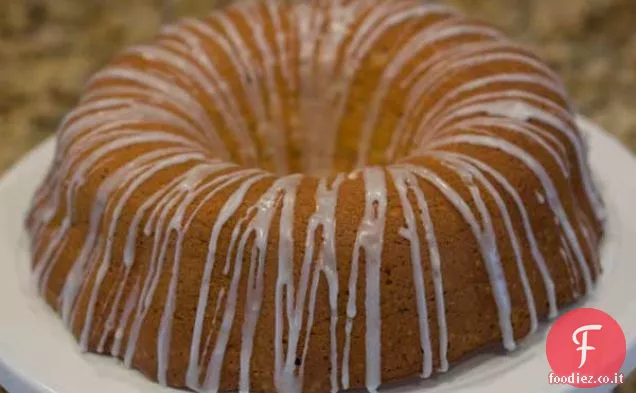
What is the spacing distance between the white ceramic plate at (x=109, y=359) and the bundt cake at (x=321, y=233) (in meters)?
0.02

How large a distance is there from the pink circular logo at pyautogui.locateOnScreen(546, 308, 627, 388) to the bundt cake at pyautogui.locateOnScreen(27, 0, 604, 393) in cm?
3

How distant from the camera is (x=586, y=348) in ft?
3.80

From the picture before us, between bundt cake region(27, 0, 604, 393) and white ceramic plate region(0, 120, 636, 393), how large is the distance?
0.07 feet

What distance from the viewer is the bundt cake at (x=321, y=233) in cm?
110

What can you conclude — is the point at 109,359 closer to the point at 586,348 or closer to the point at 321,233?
the point at 321,233

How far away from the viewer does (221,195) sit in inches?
45.4

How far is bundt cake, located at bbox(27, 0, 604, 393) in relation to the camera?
110 centimetres

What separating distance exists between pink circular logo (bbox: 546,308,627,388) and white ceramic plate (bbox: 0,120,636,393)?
12 millimetres

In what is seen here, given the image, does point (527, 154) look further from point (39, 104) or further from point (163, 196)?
point (39, 104)

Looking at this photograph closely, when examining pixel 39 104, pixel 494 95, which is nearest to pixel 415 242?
pixel 494 95

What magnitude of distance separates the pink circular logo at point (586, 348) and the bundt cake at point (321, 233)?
3 cm

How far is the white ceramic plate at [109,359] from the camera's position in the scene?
1133 mm

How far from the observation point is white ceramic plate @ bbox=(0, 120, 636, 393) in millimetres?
1133

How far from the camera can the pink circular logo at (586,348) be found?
1.13m
